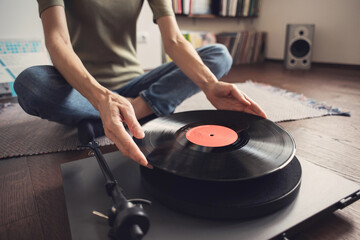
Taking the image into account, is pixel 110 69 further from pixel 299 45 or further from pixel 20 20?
pixel 299 45

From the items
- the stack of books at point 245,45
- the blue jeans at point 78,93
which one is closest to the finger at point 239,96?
the blue jeans at point 78,93

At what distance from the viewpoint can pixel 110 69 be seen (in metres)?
1.12

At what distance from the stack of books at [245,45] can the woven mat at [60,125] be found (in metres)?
1.53

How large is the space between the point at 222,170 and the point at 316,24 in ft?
9.93

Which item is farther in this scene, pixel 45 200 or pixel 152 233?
pixel 45 200

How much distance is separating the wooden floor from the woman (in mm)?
205

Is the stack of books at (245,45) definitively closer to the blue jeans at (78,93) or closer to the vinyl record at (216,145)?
the blue jeans at (78,93)

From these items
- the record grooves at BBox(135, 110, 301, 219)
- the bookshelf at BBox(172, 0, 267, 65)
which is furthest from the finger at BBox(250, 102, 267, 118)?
the bookshelf at BBox(172, 0, 267, 65)

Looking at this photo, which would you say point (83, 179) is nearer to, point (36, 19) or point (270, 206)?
point (270, 206)

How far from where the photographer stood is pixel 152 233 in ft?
1.26

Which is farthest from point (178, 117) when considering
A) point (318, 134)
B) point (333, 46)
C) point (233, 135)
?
point (333, 46)

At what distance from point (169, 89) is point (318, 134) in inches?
25.1

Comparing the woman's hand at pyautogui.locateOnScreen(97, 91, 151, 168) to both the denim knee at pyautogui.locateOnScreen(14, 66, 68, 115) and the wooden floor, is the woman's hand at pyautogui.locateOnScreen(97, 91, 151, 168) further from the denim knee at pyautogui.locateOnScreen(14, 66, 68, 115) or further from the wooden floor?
the denim knee at pyautogui.locateOnScreen(14, 66, 68, 115)

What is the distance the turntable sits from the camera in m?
0.41
